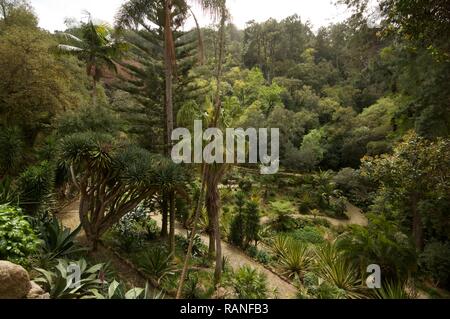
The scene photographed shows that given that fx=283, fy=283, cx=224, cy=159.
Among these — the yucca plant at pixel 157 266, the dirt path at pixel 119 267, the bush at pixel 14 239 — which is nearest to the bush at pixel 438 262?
the yucca plant at pixel 157 266

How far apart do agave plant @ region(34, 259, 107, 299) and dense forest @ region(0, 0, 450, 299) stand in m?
0.03

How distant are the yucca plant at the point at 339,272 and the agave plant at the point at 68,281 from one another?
569 cm

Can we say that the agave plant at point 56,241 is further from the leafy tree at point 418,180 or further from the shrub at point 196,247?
the leafy tree at point 418,180

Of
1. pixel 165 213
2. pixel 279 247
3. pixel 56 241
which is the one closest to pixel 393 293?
pixel 279 247

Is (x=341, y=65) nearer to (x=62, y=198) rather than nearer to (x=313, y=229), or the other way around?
(x=313, y=229)

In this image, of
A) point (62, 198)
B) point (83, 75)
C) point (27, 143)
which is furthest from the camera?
point (83, 75)

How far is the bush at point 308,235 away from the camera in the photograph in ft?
44.8

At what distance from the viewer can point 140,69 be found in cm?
1445

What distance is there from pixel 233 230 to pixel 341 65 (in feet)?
116

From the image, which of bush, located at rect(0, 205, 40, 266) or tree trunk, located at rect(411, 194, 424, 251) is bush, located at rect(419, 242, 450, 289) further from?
bush, located at rect(0, 205, 40, 266)

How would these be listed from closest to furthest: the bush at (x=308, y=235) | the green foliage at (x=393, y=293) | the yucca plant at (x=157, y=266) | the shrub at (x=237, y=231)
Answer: the green foliage at (x=393, y=293) → the yucca plant at (x=157, y=266) → the shrub at (x=237, y=231) → the bush at (x=308, y=235)

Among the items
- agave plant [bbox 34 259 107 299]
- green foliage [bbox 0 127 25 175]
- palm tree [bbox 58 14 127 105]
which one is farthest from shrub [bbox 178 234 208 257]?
palm tree [bbox 58 14 127 105]

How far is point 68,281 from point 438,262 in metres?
10.9
